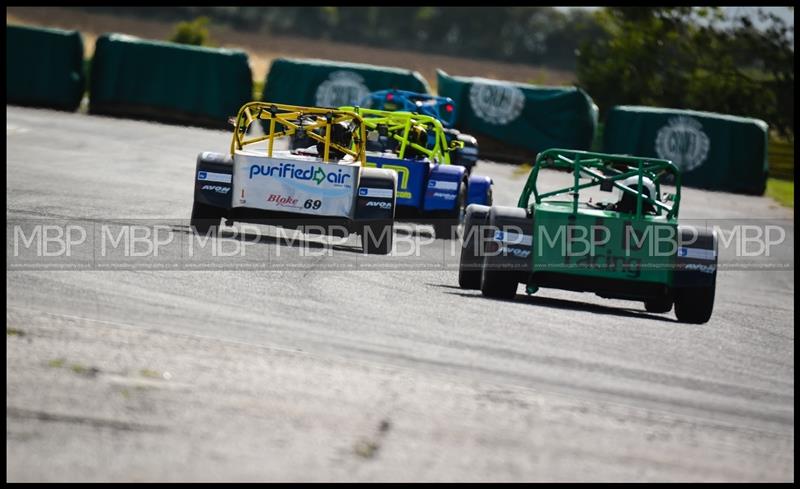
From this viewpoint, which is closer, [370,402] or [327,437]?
[327,437]

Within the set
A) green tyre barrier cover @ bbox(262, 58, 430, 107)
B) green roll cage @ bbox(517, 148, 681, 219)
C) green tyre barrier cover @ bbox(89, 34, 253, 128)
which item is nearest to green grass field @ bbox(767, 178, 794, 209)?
green tyre barrier cover @ bbox(262, 58, 430, 107)

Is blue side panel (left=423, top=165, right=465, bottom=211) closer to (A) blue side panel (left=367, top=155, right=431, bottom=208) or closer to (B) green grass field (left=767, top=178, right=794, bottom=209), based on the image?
(A) blue side panel (left=367, top=155, right=431, bottom=208)

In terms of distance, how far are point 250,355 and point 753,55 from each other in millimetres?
40614

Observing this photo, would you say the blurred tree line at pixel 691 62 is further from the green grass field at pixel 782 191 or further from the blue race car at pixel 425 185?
the blue race car at pixel 425 185

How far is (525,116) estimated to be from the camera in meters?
31.5

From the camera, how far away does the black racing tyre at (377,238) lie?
44.0 ft

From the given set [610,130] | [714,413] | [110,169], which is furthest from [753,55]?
[714,413]

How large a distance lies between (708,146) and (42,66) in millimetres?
16146

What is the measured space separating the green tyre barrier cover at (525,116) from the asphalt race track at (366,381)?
19.0 meters

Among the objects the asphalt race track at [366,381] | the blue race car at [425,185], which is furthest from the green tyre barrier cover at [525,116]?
the asphalt race track at [366,381]

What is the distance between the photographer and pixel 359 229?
44.0 feet

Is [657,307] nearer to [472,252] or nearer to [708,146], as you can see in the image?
[472,252]

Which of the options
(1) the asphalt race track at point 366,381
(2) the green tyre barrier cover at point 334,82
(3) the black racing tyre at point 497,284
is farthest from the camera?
(2) the green tyre barrier cover at point 334,82
